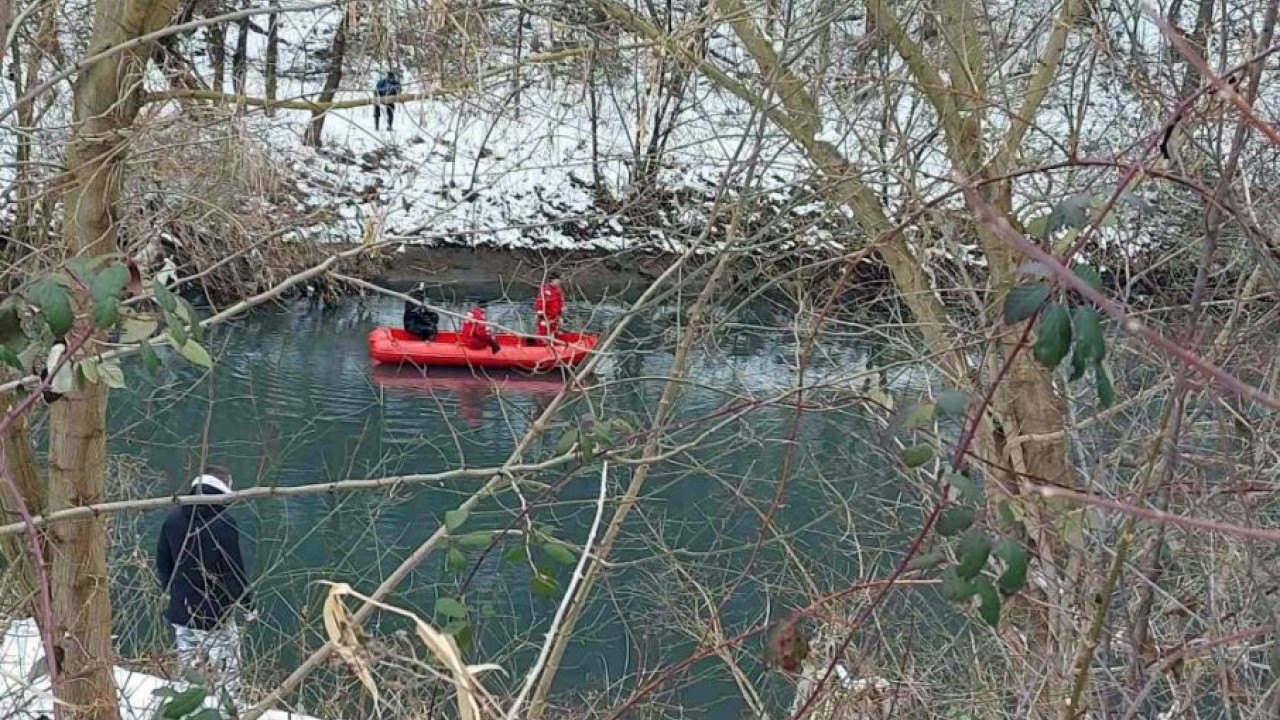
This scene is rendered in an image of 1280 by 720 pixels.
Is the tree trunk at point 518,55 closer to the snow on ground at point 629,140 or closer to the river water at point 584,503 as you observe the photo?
the snow on ground at point 629,140

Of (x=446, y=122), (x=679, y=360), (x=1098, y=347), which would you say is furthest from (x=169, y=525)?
(x=1098, y=347)

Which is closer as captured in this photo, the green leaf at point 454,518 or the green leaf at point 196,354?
the green leaf at point 196,354

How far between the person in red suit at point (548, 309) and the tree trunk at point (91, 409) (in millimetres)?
1155

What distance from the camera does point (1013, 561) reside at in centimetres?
151

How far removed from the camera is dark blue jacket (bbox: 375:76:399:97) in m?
3.99

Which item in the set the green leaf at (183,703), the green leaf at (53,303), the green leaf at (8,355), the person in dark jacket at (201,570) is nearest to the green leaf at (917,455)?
the green leaf at (183,703)

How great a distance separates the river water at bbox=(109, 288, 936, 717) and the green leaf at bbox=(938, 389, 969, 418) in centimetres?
76

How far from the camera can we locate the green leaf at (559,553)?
87.4 inches

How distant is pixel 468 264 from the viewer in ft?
65.4

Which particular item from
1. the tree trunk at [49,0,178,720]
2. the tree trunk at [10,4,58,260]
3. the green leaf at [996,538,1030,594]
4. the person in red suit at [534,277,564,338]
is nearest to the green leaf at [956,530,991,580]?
the green leaf at [996,538,1030,594]

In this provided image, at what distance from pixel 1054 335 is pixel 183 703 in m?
1.01

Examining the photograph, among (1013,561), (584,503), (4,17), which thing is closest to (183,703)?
(1013,561)

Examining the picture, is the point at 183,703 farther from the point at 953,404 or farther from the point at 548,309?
the point at 548,309

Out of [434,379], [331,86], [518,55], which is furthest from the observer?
[434,379]
